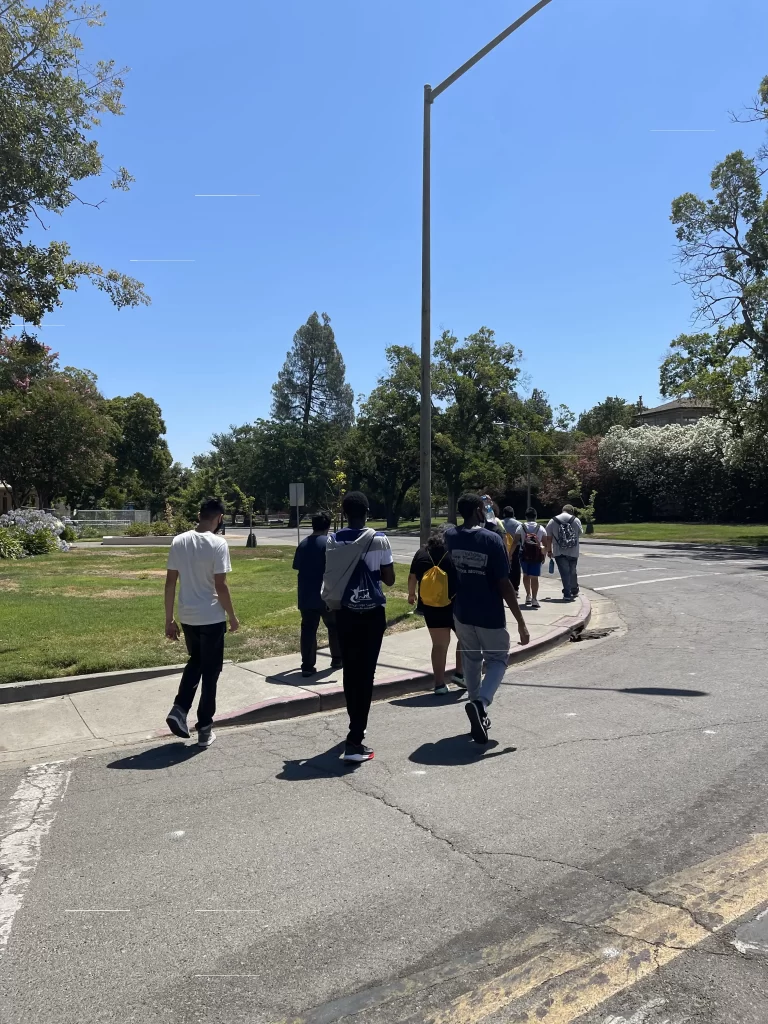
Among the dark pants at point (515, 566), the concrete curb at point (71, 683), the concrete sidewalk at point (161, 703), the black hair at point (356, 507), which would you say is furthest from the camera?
the dark pants at point (515, 566)

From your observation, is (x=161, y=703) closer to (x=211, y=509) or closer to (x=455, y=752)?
(x=211, y=509)

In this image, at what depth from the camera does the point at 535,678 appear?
8406mm

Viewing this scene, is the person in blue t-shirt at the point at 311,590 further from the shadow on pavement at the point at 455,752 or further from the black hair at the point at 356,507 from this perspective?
the black hair at the point at 356,507

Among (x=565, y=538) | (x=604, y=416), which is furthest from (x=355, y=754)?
(x=604, y=416)

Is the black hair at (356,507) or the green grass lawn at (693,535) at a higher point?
the black hair at (356,507)

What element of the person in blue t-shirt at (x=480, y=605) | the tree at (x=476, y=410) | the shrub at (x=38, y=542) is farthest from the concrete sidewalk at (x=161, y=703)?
the tree at (x=476, y=410)

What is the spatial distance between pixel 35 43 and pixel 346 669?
9312 millimetres

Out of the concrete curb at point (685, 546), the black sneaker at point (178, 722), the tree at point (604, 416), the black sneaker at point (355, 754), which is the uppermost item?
the tree at point (604, 416)

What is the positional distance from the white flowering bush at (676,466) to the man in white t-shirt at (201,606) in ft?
160

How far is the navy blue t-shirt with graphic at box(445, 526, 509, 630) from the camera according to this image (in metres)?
5.76

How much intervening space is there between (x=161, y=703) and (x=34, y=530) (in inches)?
917

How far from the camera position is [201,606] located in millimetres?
5945

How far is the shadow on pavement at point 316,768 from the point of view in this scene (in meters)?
5.29

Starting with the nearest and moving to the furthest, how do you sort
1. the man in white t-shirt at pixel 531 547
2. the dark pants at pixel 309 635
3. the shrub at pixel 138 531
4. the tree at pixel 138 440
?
1. the dark pants at pixel 309 635
2. the man in white t-shirt at pixel 531 547
3. the shrub at pixel 138 531
4. the tree at pixel 138 440
